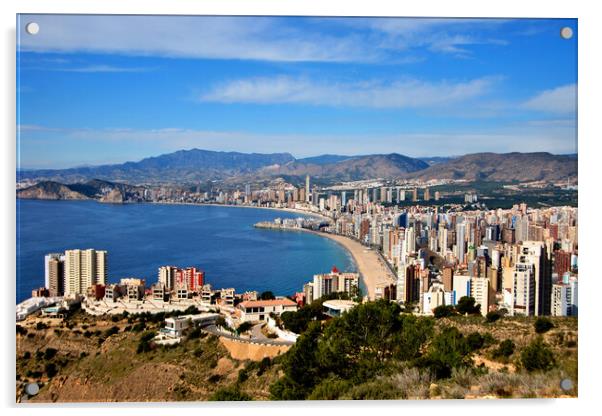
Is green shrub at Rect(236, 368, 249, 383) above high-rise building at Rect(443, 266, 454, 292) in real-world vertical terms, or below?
below

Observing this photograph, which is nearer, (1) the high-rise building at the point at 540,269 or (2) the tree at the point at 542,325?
(2) the tree at the point at 542,325

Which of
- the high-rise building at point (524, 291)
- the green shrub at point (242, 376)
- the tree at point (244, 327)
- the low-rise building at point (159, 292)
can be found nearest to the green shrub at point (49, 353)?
the low-rise building at point (159, 292)

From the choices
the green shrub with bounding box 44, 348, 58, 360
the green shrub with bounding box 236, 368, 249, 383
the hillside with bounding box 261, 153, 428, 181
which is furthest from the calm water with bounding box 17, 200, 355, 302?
the green shrub with bounding box 236, 368, 249, 383

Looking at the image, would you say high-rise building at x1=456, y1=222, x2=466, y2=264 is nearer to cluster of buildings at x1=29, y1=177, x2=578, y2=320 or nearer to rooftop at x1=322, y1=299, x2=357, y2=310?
cluster of buildings at x1=29, y1=177, x2=578, y2=320

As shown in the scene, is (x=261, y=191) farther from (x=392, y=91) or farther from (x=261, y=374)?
(x=261, y=374)

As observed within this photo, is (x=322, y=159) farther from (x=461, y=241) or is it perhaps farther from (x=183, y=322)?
(x=183, y=322)

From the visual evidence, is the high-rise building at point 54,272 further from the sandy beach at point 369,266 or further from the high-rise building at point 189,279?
the sandy beach at point 369,266

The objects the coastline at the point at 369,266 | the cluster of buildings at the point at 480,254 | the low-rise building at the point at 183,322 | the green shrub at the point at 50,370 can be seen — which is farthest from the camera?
the coastline at the point at 369,266
